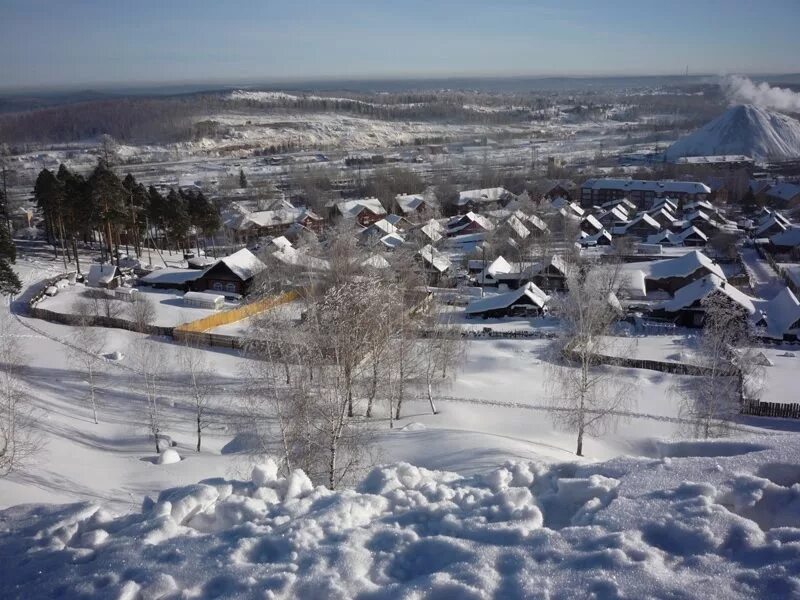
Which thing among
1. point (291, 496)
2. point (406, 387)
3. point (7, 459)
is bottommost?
point (406, 387)

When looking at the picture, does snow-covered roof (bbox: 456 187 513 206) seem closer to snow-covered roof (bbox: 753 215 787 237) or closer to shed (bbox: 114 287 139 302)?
snow-covered roof (bbox: 753 215 787 237)

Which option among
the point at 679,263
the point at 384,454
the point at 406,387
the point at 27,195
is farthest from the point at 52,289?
the point at 27,195

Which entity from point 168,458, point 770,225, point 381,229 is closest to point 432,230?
point 381,229

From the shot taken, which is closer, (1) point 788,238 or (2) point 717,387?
(2) point 717,387

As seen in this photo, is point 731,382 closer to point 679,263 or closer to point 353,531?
point 353,531

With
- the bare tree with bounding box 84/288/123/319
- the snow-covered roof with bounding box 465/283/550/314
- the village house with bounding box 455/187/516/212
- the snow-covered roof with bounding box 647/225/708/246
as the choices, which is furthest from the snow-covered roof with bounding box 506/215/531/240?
the bare tree with bounding box 84/288/123/319

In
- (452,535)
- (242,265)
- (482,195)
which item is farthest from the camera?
(482,195)

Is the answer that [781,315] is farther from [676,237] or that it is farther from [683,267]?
[676,237]
